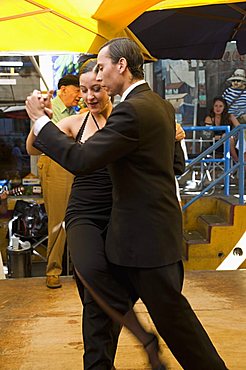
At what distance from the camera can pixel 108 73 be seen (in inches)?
79.3

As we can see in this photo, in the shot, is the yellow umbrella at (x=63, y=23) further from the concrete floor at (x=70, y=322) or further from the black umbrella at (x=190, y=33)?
the concrete floor at (x=70, y=322)

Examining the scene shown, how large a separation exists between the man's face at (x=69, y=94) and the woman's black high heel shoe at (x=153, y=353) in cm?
245

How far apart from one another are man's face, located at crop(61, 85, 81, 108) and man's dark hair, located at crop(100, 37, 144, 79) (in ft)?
6.77

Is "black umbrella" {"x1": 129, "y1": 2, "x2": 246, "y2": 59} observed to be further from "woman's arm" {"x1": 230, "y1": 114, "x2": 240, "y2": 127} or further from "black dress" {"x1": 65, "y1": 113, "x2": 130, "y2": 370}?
"black dress" {"x1": 65, "y1": 113, "x2": 130, "y2": 370}

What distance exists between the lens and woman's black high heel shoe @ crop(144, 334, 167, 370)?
2.15 metres

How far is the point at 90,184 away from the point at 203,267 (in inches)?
145

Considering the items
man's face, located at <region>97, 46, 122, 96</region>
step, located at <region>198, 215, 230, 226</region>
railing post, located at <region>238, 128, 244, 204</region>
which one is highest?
man's face, located at <region>97, 46, 122, 96</region>

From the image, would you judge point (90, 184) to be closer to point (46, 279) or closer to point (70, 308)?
point (70, 308)

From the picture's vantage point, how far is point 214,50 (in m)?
6.28

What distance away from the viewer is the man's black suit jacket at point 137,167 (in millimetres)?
1849

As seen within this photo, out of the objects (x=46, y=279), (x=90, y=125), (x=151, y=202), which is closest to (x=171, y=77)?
(x=46, y=279)

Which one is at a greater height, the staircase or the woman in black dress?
the woman in black dress

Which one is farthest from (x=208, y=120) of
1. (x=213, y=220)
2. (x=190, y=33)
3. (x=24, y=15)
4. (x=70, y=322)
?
(x=70, y=322)

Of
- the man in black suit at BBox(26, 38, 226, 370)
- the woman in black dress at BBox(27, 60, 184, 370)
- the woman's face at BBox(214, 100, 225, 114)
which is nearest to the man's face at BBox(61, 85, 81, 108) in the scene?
the woman in black dress at BBox(27, 60, 184, 370)
